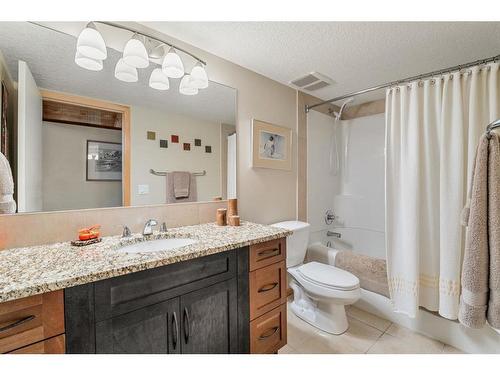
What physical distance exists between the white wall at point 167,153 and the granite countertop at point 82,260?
0.34 m

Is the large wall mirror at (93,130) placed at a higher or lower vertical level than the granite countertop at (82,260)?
higher

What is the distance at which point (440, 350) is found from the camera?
1.49 m

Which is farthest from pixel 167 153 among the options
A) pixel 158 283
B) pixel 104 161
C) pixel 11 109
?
pixel 158 283

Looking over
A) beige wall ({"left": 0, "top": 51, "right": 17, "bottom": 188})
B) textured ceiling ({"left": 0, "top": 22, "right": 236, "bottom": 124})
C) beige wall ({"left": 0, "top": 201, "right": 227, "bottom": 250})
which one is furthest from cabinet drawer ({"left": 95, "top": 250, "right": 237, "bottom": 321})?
textured ceiling ({"left": 0, "top": 22, "right": 236, "bottom": 124})

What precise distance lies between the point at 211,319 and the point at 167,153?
3.34 ft

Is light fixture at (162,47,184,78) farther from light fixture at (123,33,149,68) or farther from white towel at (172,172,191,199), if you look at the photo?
white towel at (172,172,191,199)

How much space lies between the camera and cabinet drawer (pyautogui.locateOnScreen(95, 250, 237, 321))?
79 cm

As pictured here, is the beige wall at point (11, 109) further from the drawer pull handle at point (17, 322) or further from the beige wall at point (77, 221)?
the drawer pull handle at point (17, 322)

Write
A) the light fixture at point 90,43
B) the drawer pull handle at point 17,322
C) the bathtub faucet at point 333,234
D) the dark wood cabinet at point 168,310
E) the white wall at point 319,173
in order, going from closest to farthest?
the drawer pull handle at point 17,322
the dark wood cabinet at point 168,310
the light fixture at point 90,43
the white wall at point 319,173
the bathtub faucet at point 333,234

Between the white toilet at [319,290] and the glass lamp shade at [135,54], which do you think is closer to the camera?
the glass lamp shade at [135,54]

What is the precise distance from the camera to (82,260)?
2.86 ft

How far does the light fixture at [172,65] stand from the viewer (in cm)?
132

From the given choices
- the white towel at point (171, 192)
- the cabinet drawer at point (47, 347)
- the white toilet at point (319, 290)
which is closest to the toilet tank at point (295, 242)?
the white toilet at point (319, 290)
